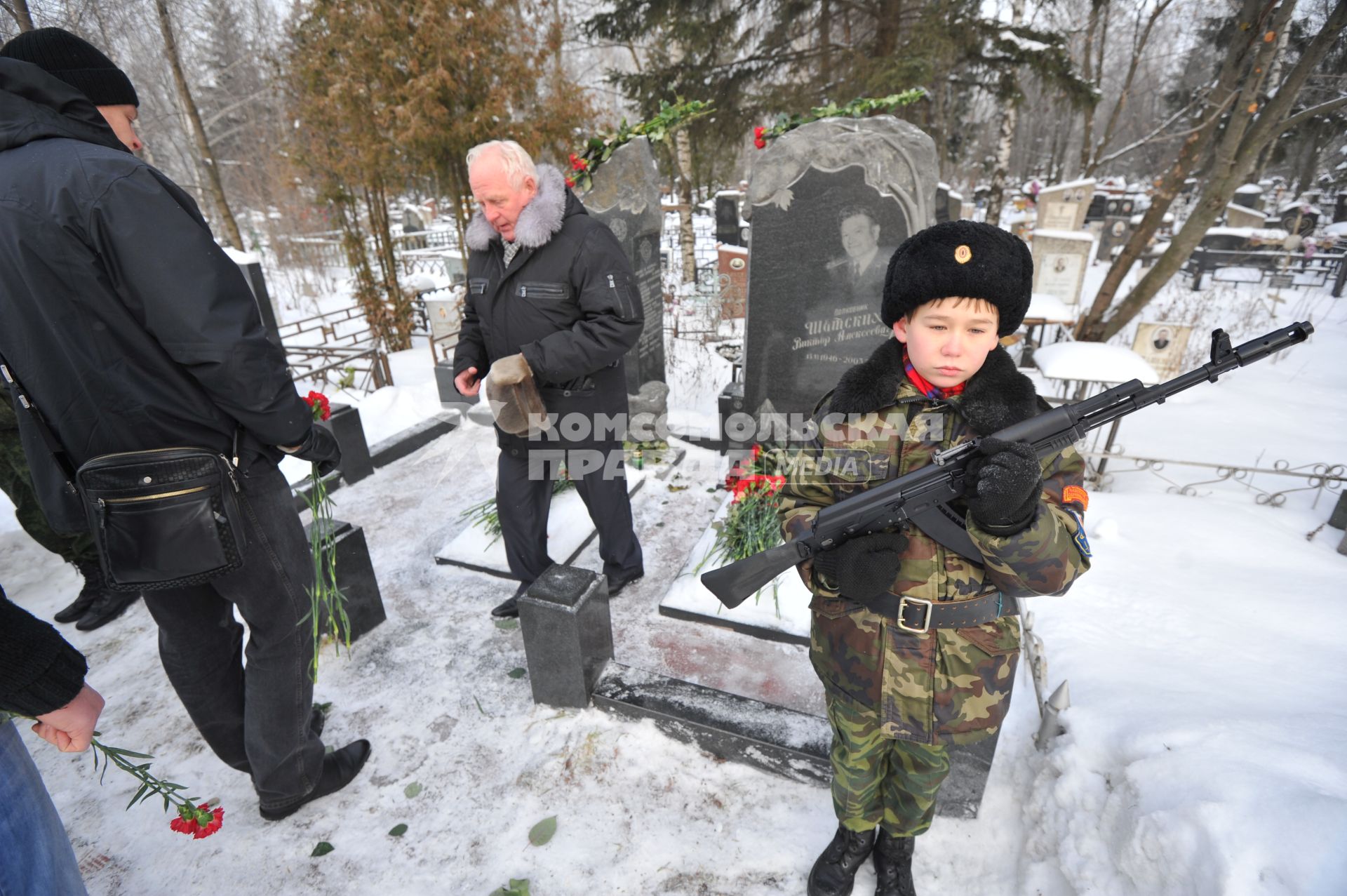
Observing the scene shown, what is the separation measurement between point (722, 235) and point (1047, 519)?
44.9ft

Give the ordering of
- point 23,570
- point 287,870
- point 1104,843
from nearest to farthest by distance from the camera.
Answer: point 1104,843
point 287,870
point 23,570

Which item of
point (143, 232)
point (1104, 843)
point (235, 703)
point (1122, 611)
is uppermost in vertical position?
point (143, 232)

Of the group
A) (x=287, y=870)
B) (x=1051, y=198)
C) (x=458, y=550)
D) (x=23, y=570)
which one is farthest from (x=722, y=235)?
(x=287, y=870)

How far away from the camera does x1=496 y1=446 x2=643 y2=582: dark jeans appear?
9.46 ft

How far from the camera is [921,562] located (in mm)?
1500

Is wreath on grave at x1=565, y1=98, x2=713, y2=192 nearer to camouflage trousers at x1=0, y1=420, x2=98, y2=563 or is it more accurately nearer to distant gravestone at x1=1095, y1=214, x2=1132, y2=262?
camouflage trousers at x1=0, y1=420, x2=98, y2=563

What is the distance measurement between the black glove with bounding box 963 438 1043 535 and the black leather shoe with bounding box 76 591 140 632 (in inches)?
163

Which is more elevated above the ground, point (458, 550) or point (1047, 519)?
point (1047, 519)

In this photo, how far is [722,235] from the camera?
1397 centimetres

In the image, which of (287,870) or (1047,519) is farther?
(287,870)

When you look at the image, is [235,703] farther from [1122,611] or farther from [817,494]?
[1122,611]

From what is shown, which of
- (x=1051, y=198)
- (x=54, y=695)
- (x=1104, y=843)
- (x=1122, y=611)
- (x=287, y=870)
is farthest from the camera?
(x=1051, y=198)

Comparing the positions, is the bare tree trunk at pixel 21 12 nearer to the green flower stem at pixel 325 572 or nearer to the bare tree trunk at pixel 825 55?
the green flower stem at pixel 325 572

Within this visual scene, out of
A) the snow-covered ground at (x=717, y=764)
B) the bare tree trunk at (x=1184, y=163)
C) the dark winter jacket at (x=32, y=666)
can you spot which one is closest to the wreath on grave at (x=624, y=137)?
the snow-covered ground at (x=717, y=764)
